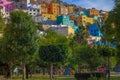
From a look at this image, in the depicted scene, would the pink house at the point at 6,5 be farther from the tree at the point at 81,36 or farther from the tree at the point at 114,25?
the tree at the point at 114,25

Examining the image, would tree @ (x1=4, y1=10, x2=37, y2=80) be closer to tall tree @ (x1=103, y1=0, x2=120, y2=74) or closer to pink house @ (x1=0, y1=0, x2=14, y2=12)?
tall tree @ (x1=103, y1=0, x2=120, y2=74)

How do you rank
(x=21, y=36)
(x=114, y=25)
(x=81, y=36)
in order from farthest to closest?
Answer: (x=81, y=36) < (x=21, y=36) < (x=114, y=25)

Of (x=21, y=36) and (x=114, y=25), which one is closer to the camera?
(x=114, y=25)

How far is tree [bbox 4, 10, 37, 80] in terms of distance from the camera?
127 ft

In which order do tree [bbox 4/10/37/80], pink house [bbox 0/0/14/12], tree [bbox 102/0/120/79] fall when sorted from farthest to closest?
pink house [bbox 0/0/14/12] → tree [bbox 4/10/37/80] → tree [bbox 102/0/120/79]

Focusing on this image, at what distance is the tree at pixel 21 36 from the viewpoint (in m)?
38.8

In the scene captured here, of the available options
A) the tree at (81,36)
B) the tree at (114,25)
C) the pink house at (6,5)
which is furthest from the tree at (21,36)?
the pink house at (6,5)

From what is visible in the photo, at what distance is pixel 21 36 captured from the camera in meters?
38.9

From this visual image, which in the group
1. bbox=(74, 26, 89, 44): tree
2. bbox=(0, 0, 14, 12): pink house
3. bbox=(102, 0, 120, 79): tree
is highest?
bbox=(0, 0, 14, 12): pink house

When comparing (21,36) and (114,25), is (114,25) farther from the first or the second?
(21,36)

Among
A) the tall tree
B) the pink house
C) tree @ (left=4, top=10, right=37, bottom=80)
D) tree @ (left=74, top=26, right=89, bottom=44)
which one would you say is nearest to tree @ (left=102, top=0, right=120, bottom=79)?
the tall tree

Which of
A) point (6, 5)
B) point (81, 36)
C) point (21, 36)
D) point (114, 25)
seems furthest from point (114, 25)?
point (6, 5)

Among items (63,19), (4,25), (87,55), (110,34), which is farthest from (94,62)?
(63,19)

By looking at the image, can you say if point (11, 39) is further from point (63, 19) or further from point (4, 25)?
point (63, 19)
